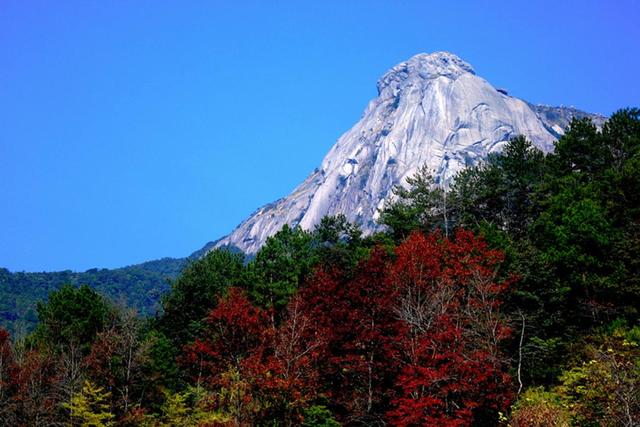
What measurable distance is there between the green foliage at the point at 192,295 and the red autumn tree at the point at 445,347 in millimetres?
26931

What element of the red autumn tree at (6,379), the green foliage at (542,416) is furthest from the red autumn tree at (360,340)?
the red autumn tree at (6,379)

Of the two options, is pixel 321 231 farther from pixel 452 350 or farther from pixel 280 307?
pixel 452 350

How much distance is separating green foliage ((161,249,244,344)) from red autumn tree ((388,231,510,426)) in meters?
26.9

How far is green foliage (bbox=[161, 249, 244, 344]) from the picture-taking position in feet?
201

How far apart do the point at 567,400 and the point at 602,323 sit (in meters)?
9.55

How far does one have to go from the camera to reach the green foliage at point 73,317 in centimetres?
5409

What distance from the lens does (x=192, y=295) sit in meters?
63.3

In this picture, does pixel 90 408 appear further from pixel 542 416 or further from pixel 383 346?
pixel 542 416

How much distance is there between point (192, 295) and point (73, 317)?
11.8 m

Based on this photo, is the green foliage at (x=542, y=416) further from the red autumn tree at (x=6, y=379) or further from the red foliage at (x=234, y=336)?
the red autumn tree at (x=6, y=379)

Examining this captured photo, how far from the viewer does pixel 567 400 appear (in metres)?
28.1

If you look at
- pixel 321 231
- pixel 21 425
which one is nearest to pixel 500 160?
pixel 321 231

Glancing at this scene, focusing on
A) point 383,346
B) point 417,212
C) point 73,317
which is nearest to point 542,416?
point 383,346

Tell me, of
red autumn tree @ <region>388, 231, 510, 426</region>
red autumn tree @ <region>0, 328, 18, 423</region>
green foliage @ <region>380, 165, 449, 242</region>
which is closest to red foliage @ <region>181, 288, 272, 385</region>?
red autumn tree @ <region>388, 231, 510, 426</region>
